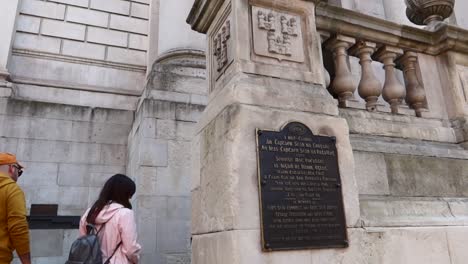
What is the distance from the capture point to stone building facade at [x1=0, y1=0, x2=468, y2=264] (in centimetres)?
344

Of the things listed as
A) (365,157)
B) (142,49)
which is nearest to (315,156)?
(365,157)

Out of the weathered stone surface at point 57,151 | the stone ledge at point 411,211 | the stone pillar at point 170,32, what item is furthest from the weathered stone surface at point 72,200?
the stone ledge at point 411,211

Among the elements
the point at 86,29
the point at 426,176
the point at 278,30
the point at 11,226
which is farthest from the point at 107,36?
the point at 426,176

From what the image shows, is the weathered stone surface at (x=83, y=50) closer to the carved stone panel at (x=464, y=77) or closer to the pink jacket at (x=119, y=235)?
the pink jacket at (x=119, y=235)

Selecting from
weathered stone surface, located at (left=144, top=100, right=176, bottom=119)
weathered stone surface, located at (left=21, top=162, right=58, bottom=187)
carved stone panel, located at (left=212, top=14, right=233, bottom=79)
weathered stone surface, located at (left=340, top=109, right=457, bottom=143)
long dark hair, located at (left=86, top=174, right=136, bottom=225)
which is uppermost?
weathered stone surface, located at (left=144, top=100, right=176, bottom=119)

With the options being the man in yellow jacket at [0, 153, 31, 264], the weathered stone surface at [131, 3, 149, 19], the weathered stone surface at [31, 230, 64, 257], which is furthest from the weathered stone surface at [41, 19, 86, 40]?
the man in yellow jacket at [0, 153, 31, 264]

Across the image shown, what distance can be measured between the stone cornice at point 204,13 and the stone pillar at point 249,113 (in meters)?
0.02

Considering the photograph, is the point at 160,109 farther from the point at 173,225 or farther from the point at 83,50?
the point at 83,50

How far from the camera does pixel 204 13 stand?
4.49 metres

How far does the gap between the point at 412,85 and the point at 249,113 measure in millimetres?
2659

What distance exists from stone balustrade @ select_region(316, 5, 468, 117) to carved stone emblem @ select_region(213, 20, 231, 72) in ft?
3.78

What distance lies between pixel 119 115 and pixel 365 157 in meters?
6.40

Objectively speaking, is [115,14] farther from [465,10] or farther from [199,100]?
[465,10]

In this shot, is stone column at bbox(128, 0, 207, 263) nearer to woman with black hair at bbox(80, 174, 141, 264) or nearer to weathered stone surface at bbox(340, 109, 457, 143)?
woman with black hair at bbox(80, 174, 141, 264)
